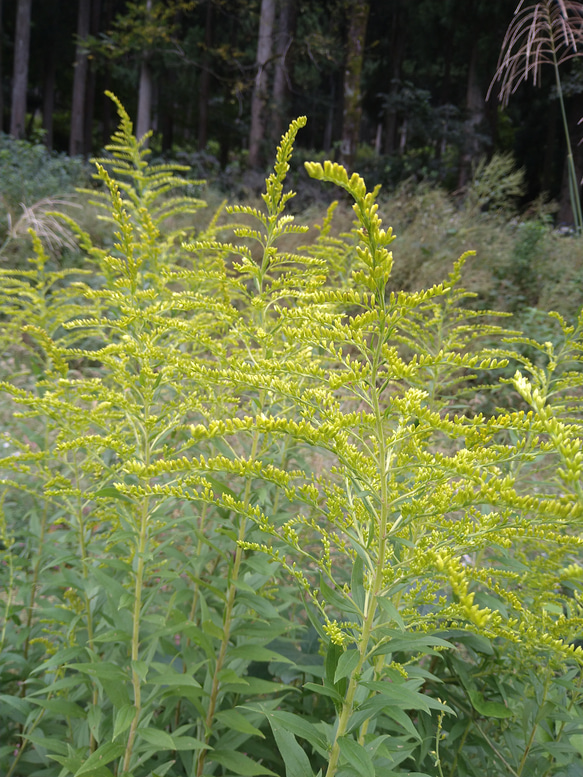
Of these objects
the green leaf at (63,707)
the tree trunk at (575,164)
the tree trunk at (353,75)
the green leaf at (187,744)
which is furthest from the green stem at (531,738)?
the tree trunk at (575,164)

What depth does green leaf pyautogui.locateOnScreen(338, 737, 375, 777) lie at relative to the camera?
0.94 m

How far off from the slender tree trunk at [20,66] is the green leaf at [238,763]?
16716mm

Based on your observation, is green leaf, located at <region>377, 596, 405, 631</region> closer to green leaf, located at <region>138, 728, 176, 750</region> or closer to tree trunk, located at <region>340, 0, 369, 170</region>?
green leaf, located at <region>138, 728, 176, 750</region>

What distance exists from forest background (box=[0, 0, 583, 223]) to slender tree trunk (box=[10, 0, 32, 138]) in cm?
3

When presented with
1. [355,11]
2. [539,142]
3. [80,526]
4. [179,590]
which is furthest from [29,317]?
[539,142]

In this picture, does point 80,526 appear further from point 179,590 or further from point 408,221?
point 408,221

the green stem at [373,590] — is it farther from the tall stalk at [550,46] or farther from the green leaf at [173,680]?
the tall stalk at [550,46]

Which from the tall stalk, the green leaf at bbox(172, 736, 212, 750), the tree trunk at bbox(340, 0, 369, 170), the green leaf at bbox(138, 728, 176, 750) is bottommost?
the green leaf at bbox(172, 736, 212, 750)

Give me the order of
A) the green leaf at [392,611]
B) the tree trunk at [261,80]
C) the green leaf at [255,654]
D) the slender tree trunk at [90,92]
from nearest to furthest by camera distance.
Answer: the green leaf at [392,611] → the green leaf at [255,654] → the tree trunk at [261,80] → the slender tree trunk at [90,92]

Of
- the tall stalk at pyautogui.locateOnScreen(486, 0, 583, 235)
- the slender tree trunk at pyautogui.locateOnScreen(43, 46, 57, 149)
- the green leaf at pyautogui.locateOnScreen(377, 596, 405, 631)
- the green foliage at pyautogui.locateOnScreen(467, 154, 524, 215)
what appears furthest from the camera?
the slender tree trunk at pyautogui.locateOnScreen(43, 46, 57, 149)

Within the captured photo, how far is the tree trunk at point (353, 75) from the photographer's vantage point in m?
8.45

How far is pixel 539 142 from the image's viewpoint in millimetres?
16891

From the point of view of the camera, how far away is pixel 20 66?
1477 centimetres

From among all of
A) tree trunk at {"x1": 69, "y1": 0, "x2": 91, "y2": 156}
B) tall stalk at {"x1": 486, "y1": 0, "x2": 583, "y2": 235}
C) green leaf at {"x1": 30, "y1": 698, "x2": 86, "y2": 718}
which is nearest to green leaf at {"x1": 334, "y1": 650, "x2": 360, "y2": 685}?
green leaf at {"x1": 30, "y1": 698, "x2": 86, "y2": 718}
